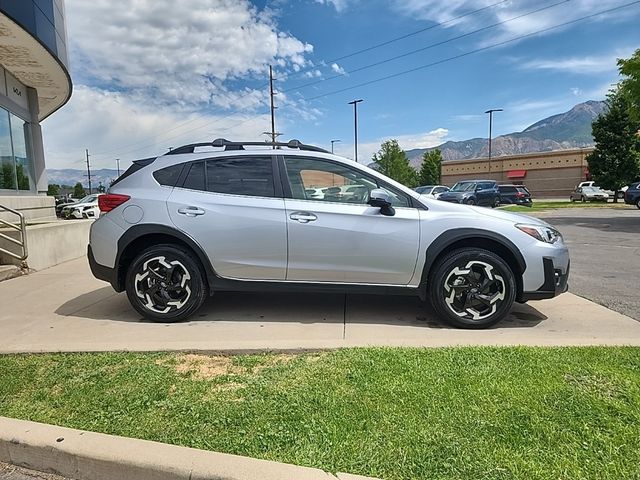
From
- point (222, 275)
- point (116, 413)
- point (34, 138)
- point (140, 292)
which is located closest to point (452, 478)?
point (116, 413)

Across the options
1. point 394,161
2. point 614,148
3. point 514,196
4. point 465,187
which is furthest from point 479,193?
point 394,161

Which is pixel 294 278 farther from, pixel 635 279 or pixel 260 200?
pixel 635 279

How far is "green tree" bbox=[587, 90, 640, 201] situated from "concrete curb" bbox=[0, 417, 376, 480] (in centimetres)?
4129

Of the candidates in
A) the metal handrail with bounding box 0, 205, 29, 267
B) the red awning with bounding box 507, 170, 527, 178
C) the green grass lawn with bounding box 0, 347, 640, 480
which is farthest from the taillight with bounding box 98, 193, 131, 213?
the red awning with bounding box 507, 170, 527, 178

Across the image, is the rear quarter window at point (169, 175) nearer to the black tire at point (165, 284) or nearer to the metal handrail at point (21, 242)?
the black tire at point (165, 284)

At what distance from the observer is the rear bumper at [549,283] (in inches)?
179

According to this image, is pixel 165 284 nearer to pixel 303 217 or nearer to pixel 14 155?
pixel 303 217

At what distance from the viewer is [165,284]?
4.86 m

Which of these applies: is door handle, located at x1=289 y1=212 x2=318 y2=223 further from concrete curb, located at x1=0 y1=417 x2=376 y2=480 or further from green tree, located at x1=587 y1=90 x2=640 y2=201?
green tree, located at x1=587 y1=90 x2=640 y2=201

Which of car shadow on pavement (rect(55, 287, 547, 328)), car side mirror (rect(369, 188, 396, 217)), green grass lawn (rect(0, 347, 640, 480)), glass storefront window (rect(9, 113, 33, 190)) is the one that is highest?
glass storefront window (rect(9, 113, 33, 190))

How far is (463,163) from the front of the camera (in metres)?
68.3

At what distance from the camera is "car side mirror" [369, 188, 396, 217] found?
4523 mm

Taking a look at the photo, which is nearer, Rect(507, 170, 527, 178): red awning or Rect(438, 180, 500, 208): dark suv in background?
Rect(438, 180, 500, 208): dark suv in background

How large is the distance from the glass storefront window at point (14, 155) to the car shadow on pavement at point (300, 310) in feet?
33.0
